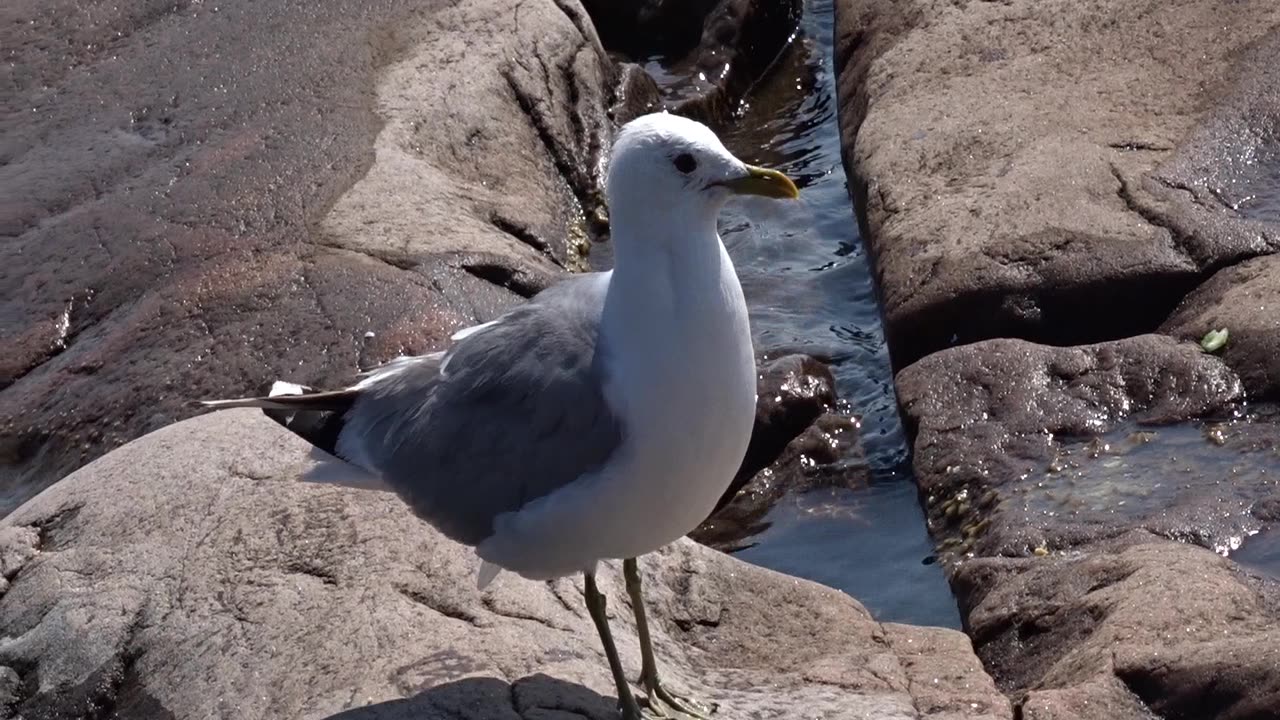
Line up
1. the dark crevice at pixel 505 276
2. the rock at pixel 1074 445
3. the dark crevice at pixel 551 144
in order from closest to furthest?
the rock at pixel 1074 445, the dark crevice at pixel 505 276, the dark crevice at pixel 551 144

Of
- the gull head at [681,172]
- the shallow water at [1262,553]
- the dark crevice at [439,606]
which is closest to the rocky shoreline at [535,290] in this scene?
the dark crevice at [439,606]

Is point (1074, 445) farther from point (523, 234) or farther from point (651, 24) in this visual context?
point (651, 24)

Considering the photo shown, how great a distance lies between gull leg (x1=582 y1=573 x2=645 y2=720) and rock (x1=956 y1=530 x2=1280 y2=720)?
111 cm

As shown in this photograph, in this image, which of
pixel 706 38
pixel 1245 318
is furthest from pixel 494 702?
pixel 706 38

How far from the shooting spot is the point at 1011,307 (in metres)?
7.51

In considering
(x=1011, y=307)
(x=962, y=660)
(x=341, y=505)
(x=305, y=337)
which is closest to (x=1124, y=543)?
(x=962, y=660)

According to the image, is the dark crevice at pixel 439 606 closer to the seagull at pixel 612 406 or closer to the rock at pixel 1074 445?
the seagull at pixel 612 406

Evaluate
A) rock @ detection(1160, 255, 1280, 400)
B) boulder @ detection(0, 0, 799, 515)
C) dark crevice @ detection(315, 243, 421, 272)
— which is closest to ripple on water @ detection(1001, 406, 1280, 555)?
rock @ detection(1160, 255, 1280, 400)

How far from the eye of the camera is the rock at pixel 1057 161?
24.6 feet

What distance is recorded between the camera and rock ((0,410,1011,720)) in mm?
4895

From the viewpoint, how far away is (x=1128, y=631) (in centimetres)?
517

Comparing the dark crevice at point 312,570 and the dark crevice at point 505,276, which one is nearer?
the dark crevice at point 312,570

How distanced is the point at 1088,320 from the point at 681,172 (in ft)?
11.5

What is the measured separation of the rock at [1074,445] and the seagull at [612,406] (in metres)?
2.00
